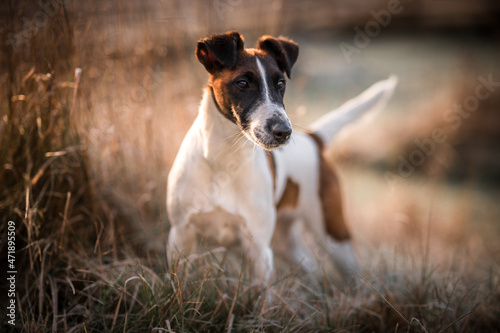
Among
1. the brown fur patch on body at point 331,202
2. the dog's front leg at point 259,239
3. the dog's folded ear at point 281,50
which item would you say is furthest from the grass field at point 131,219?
the dog's folded ear at point 281,50

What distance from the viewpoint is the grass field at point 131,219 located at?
2.19 meters

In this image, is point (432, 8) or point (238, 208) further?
point (432, 8)

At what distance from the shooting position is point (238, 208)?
2.43 m

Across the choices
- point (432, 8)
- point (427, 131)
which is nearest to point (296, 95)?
point (427, 131)

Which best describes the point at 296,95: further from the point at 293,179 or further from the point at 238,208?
the point at 238,208

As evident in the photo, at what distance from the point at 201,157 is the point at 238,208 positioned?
389mm

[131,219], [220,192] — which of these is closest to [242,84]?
[220,192]

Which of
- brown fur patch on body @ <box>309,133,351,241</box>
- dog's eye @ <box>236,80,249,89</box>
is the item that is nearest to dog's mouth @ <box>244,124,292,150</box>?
dog's eye @ <box>236,80,249,89</box>

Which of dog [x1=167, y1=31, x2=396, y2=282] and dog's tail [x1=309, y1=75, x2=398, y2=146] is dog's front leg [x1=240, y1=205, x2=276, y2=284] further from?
dog's tail [x1=309, y1=75, x2=398, y2=146]

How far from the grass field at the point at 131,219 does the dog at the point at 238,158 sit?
18 centimetres

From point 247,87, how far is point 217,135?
342mm

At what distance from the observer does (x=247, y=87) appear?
7.05 ft

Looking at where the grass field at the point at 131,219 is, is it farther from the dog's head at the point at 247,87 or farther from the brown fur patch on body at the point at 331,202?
the dog's head at the point at 247,87

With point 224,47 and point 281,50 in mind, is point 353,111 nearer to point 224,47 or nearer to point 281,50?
point 281,50
